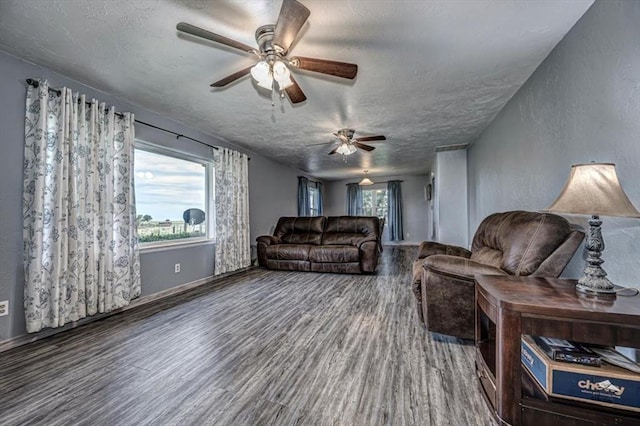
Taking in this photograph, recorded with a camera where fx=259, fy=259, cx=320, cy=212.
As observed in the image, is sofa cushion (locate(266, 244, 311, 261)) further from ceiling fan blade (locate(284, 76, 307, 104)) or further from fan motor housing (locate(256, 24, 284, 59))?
fan motor housing (locate(256, 24, 284, 59))

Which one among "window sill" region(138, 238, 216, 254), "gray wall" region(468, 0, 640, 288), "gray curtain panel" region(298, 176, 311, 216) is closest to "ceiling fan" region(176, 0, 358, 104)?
"gray wall" region(468, 0, 640, 288)

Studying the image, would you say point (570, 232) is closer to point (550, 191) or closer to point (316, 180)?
point (550, 191)

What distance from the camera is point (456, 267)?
1.92 meters

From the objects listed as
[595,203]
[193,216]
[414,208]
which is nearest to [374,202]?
[414,208]

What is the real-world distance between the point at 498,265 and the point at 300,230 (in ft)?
13.5

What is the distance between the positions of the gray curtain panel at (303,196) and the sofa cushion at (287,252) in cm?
251

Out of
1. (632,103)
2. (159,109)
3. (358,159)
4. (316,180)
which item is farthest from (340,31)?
(316,180)

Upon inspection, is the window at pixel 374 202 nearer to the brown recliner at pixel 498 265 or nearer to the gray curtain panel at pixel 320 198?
the gray curtain panel at pixel 320 198

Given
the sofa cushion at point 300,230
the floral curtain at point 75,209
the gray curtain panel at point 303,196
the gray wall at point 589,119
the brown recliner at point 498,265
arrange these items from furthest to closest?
the gray curtain panel at point 303,196 → the sofa cushion at point 300,230 → the floral curtain at point 75,209 → the brown recliner at point 498,265 → the gray wall at point 589,119

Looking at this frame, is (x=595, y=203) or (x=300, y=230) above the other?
(x=595, y=203)

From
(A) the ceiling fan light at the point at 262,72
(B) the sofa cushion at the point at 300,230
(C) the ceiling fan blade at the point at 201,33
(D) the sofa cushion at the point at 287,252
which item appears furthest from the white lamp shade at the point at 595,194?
(B) the sofa cushion at the point at 300,230

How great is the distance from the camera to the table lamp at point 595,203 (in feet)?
3.64

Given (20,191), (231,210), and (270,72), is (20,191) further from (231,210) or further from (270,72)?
(231,210)

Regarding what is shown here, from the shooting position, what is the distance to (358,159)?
6277 millimetres
